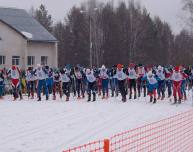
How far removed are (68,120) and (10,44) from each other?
35.8 metres

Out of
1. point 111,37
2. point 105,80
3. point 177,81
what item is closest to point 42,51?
point 111,37

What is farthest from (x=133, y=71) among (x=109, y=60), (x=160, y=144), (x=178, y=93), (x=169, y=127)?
(x=109, y=60)

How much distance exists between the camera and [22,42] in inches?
2055

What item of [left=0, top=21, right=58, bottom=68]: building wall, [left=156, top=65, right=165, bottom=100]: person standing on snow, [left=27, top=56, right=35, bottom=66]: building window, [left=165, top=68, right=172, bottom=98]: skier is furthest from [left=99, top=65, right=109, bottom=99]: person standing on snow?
[left=27, top=56, right=35, bottom=66]: building window

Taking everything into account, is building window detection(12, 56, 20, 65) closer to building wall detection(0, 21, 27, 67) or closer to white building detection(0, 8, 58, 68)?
white building detection(0, 8, 58, 68)

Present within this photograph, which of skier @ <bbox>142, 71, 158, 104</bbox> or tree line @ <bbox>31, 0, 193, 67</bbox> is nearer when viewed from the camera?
skier @ <bbox>142, 71, 158, 104</bbox>

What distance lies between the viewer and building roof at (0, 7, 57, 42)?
54431mm

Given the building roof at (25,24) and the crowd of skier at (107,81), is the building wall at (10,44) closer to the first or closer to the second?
the building roof at (25,24)

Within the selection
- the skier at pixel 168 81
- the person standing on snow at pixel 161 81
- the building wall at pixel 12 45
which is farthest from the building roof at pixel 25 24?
the person standing on snow at pixel 161 81

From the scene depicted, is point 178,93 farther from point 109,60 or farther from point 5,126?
point 109,60

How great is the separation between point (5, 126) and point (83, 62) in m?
64.1

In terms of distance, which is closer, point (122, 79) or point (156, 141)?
point (156, 141)

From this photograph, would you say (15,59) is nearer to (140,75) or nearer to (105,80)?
(105,80)

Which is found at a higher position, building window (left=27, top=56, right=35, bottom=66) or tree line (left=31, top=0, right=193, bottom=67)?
tree line (left=31, top=0, right=193, bottom=67)
